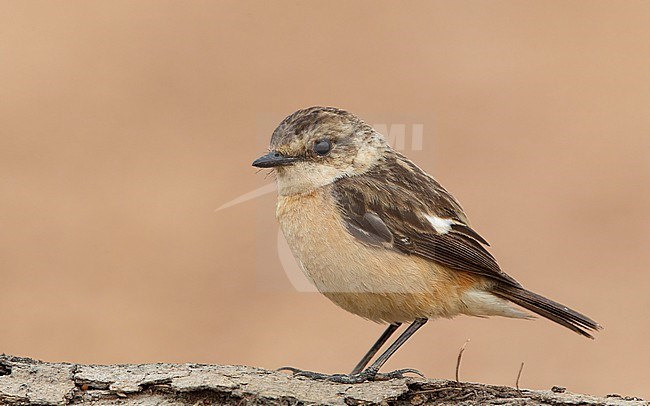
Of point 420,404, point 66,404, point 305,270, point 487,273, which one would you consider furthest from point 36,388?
point 487,273

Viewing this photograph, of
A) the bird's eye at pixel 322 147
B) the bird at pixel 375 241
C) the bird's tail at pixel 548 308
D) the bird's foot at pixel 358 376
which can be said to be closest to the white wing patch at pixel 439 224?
the bird at pixel 375 241

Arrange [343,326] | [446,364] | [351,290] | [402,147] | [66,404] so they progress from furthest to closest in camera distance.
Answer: [343,326], [446,364], [402,147], [351,290], [66,404]

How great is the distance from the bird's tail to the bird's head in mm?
969

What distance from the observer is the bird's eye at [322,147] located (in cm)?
544

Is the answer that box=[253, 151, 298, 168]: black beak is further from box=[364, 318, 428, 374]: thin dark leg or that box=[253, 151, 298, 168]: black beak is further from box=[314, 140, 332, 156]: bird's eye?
box=[364, 318, 428, 374]: thin dark leg

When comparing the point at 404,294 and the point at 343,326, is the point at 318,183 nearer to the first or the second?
the point at 404,294

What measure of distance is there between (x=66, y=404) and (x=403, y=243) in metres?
1.77

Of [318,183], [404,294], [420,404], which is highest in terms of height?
[318,183]

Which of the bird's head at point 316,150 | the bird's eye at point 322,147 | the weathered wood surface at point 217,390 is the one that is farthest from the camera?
the bird's eye at point 322,147

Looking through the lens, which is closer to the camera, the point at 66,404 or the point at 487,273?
the point at 66,404

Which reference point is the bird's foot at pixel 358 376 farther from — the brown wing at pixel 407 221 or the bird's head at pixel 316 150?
the bird's head at pixel 316 150

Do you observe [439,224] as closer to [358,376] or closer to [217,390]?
[358,376]

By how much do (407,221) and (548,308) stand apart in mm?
843

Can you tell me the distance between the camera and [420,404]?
4.81 m
